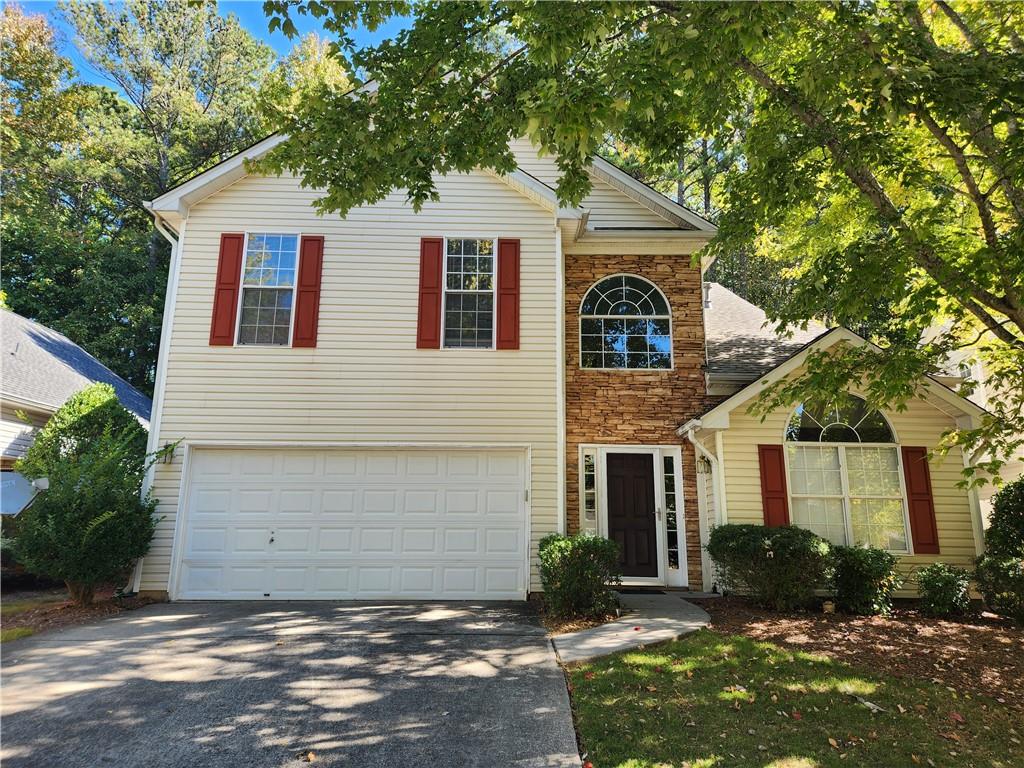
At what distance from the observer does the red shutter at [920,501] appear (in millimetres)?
8938

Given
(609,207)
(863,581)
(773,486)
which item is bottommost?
(863,581)

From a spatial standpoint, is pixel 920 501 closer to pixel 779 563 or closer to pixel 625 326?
pixel 779 563

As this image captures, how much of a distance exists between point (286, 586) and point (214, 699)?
4.15 metres

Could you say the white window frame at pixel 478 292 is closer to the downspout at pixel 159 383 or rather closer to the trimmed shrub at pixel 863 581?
the downspout at pixel 159 383

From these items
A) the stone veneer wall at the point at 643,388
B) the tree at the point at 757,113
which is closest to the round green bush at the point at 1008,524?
the tree at the point at 757,113

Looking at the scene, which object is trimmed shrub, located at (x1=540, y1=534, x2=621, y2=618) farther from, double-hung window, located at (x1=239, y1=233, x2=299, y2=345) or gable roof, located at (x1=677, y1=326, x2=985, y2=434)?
double-hung window, located at (x1=239, y1=233, x2=299, y2=345)

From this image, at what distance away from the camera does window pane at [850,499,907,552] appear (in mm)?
9039

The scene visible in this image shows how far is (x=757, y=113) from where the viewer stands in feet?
25.7

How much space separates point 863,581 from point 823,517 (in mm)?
1298

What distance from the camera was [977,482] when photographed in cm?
649

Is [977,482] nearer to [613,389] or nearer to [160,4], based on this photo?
[613,389]

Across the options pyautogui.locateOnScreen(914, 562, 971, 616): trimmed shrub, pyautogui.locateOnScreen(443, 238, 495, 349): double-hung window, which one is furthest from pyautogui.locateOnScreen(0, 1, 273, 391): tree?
pyautogui.locateOnScreen(914, 562, 971, 616): trimmed shrub

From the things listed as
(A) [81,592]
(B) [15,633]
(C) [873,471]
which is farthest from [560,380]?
(B) [15,633]

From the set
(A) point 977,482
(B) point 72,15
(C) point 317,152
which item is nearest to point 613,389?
(A) point 977,482
